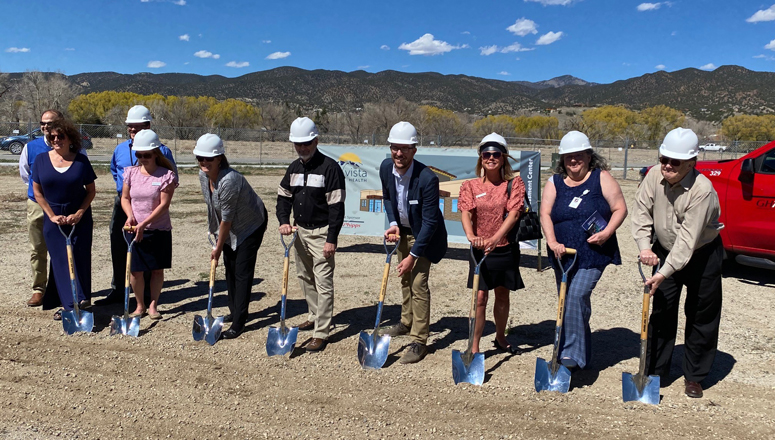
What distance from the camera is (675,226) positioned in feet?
13.6

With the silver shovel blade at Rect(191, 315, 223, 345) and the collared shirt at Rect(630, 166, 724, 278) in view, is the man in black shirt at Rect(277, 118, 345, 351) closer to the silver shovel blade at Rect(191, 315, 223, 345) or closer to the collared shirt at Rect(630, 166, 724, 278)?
the silver shovel blade at Rect(191, 315, 223, 345)

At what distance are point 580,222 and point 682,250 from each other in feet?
2.27

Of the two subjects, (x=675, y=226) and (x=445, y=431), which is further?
(x=675, y=226)

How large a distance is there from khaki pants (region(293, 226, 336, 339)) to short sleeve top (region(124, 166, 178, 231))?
142 cm

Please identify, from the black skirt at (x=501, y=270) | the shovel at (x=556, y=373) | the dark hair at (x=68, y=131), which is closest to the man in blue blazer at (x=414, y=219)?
the black skirt at (x=501, y=270)

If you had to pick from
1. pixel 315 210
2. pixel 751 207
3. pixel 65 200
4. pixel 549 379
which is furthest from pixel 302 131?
pixel 751 207

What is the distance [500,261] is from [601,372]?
1.24 meters

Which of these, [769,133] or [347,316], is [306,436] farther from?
[769,133]

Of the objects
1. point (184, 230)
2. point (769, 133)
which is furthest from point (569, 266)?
point (769, 133)

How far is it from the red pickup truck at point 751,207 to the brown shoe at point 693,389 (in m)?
3.73

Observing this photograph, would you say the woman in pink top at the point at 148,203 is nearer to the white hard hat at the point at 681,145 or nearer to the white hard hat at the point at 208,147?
the white hard hat at the point at 208,147

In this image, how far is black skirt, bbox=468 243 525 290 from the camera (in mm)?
4645

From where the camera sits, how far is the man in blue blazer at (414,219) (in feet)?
15.3

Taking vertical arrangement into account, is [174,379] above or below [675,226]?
A: below
